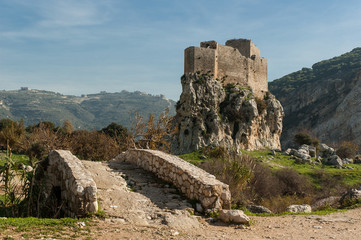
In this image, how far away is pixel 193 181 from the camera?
743cm

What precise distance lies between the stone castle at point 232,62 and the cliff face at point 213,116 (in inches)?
38.3

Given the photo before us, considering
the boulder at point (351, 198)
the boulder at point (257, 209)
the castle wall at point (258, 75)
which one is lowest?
the boulder at point (257, 209)

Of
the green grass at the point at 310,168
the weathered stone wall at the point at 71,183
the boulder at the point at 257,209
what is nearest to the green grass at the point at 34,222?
the weathered stone wall at the point at 71,183

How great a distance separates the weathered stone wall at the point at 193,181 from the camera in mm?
6973

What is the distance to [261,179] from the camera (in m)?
18.7

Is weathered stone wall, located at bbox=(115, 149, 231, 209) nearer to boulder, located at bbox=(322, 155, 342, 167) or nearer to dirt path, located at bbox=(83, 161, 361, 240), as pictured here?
dirt path, located at bbox=(83, 161, 361, 240)

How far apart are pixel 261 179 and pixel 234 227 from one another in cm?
1296

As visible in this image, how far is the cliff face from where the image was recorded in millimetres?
30172

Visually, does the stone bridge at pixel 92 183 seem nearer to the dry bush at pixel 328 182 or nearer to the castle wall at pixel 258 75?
the dry bush at pixel 328 182

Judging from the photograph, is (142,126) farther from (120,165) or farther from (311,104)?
(311,104)

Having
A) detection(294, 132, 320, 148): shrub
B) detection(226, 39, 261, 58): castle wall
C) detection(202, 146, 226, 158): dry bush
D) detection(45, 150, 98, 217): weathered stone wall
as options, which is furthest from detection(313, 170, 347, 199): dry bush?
detection(45, 150, 98, 217): weathered stone wall

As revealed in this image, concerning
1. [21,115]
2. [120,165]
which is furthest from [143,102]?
[120,165]

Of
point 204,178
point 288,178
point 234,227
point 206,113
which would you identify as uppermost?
point 206,113

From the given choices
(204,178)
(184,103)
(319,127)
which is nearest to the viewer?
(204,178)
